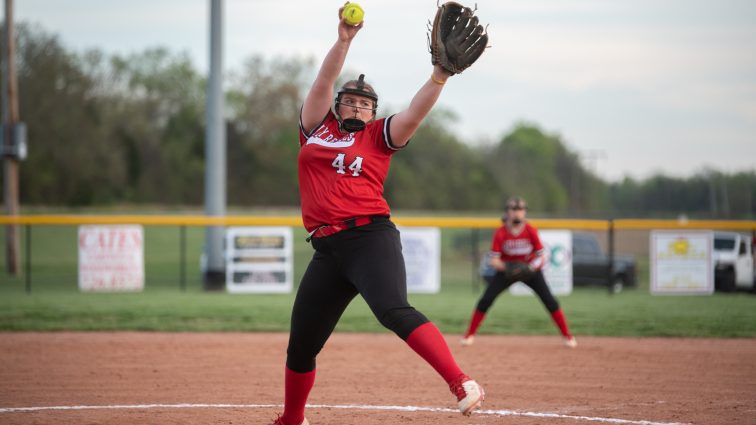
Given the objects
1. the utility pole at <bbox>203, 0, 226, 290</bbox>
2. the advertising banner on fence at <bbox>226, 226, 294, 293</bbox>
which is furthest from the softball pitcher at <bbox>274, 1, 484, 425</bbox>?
the utility pole at <bbox>203, 0, 226, 290</bbox>

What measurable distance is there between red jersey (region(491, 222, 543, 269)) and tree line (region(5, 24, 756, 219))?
22220 mm

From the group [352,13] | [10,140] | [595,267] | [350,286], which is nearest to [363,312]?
[595,267]

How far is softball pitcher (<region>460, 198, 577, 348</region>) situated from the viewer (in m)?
11.0

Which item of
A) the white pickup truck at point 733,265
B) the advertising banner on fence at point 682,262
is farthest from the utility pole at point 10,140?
the white pickup truck at point 733,265

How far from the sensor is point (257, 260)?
1864 cm

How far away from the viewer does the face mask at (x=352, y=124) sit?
4.95 metres

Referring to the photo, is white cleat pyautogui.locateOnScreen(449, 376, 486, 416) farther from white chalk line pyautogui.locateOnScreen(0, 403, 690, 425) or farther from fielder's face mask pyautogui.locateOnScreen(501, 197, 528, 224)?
fielder's face mask pyautogui.locateOnScreen(501, 197, 528, 224)

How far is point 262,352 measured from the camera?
1039 centimetres

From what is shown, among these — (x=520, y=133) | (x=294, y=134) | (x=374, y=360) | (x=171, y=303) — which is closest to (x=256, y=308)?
(x=171, y=303)

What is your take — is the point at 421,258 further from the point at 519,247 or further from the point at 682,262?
the point at 519,247

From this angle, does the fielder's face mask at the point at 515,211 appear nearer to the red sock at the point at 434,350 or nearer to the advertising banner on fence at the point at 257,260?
the red sock at the point at 434,350

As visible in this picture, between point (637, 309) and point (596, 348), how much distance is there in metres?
5.13

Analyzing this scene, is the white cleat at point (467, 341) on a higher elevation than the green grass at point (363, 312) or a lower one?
higher

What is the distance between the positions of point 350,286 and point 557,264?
595 inches
